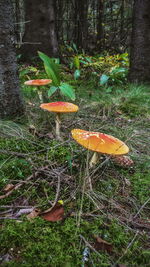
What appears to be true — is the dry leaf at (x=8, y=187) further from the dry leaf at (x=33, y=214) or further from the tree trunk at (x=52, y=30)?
the tree trunk at (x=52, y=30)

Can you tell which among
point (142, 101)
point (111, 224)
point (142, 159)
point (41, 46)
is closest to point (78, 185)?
point (111, 224)

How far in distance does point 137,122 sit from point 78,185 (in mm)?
1624

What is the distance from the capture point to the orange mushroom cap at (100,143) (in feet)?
4.12

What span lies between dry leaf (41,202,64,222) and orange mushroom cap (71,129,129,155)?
0.39m

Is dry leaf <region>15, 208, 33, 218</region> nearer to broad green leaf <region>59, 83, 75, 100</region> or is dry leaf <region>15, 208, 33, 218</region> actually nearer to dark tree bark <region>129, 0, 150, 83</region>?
broad green leaf <region>59, 83, 75, 100</region>

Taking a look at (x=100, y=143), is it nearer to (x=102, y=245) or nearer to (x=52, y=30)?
(x=102, y=245)

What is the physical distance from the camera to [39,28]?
5.27 m

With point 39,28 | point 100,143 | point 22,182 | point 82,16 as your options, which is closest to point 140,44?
point 39,28

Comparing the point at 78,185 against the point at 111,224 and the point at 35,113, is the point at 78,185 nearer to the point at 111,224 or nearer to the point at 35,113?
the point at 111,224

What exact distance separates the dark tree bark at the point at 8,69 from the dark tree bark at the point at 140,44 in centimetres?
289

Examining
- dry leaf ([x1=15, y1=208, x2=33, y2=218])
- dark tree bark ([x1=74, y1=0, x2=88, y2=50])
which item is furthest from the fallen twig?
dark tree bark ([x1=74, y1=0, x2=88, y2=50])

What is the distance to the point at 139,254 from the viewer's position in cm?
102

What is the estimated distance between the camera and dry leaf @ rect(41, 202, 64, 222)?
44.3 inches

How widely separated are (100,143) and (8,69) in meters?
1.42
